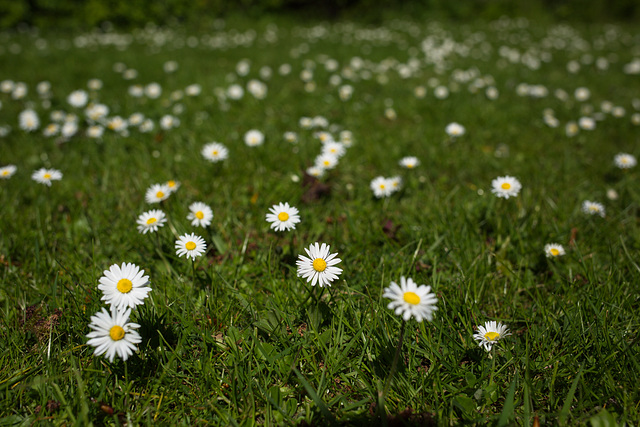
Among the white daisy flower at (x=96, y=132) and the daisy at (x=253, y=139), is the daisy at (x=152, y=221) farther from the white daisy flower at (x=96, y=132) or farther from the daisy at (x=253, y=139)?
the white daisy flower at (x=96, y=132)

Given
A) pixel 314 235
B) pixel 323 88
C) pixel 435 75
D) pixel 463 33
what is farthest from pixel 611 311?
pixel 463 33

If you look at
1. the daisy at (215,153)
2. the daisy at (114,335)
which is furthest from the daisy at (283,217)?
the daisy at (215,153)

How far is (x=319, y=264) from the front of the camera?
145cm

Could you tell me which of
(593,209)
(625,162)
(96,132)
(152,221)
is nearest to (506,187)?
(593,209)

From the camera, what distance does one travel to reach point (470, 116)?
403cm

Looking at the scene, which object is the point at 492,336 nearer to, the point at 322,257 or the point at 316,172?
the point at 322,257

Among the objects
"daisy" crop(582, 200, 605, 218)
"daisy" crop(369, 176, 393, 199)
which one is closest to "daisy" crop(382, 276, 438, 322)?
"daisy" crop(369, 176, 393, 199)

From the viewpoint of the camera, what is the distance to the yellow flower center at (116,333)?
3.96ft

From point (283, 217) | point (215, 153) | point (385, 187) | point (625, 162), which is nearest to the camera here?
point (283, 217)

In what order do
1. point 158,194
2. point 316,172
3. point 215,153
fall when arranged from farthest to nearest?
point 215,153, point 316,172, point 158,194

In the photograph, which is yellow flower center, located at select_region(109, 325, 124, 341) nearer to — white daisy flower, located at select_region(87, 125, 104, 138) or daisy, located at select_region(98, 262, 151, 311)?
daisy, located at select_region(98, 262, 151, 311)

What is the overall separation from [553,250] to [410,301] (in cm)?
120

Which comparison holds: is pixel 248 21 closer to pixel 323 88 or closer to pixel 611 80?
pixel 323 88

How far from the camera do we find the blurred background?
10055 millimetres
